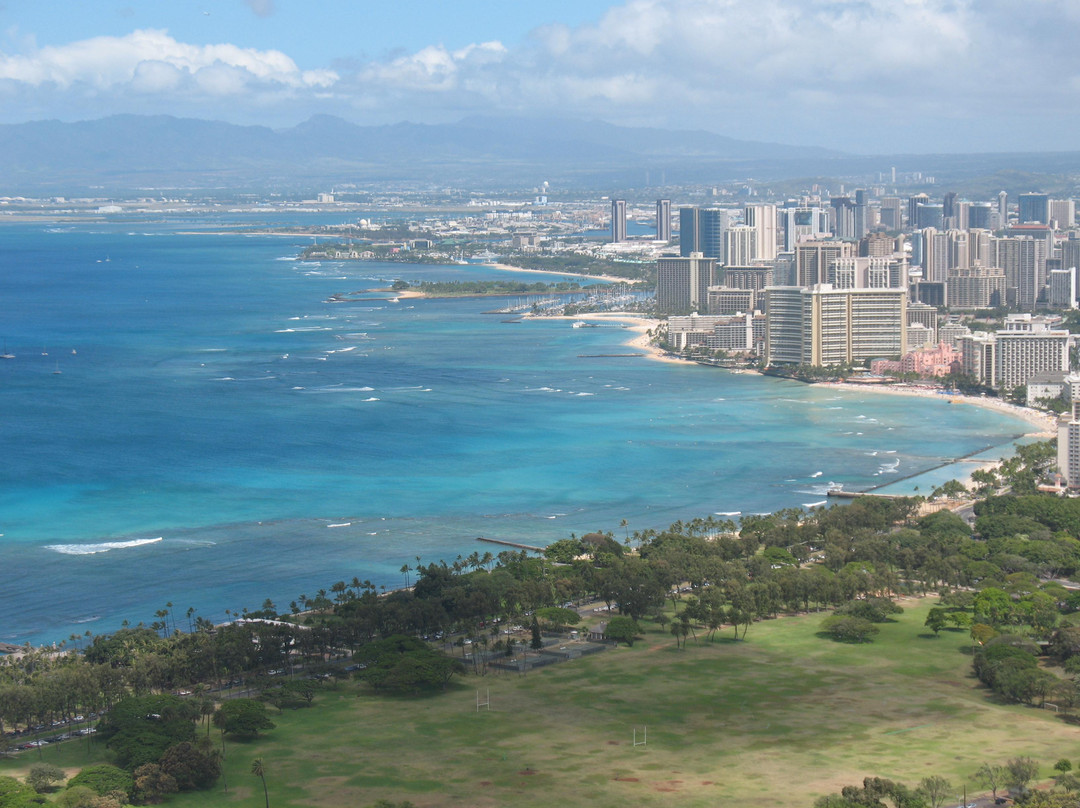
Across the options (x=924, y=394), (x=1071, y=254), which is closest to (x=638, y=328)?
(x=924, y=394)

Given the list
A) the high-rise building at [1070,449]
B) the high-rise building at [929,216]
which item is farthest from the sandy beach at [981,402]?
the high-rise building at [929,216]

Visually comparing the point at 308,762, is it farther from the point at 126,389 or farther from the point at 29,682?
the point at 126,389

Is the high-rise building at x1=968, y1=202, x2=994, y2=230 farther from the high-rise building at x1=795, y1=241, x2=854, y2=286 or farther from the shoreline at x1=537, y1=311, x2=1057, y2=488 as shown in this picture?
the shoreline at x1=537, y1=311, x2=1057, y2=488

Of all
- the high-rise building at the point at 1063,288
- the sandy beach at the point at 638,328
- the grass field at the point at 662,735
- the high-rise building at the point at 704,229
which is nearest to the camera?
the grass field at the point at 662,735

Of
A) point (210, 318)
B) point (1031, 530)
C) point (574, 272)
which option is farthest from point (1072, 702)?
point (574, 272)

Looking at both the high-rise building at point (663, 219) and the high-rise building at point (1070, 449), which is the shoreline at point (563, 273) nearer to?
the high-rise building at point (663, 219)

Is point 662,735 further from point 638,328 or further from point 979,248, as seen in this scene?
point 979,248
